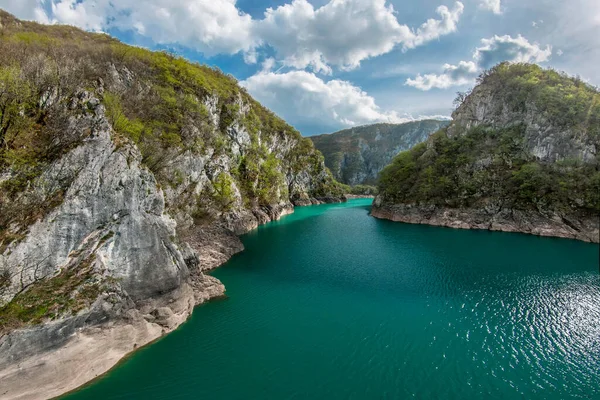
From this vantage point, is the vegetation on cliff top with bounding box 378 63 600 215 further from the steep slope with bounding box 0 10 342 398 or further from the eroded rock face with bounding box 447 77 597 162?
the steep slope with bounding box 0 10 342 398

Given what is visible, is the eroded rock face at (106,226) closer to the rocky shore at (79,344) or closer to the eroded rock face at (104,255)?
the eroded rock face at (104,255)

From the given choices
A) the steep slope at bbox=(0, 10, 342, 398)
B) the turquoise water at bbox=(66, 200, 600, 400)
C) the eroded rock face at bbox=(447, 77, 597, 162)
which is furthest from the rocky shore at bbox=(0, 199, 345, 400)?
the eroded rock face at bbox=(447, 77, 597, 162)

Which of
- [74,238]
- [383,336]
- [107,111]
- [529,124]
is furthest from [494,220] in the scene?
[74,238]

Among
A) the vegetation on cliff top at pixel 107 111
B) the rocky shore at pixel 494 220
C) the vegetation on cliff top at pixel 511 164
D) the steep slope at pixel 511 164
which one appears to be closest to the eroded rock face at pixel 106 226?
the vegetation on cliff top at pixel 107 111

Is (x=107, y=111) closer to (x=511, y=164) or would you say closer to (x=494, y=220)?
(x=494, y=220)

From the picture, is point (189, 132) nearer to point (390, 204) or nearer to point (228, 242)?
point (228, 242)

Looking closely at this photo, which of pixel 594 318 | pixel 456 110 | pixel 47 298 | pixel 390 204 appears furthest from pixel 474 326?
pixel 456 110
